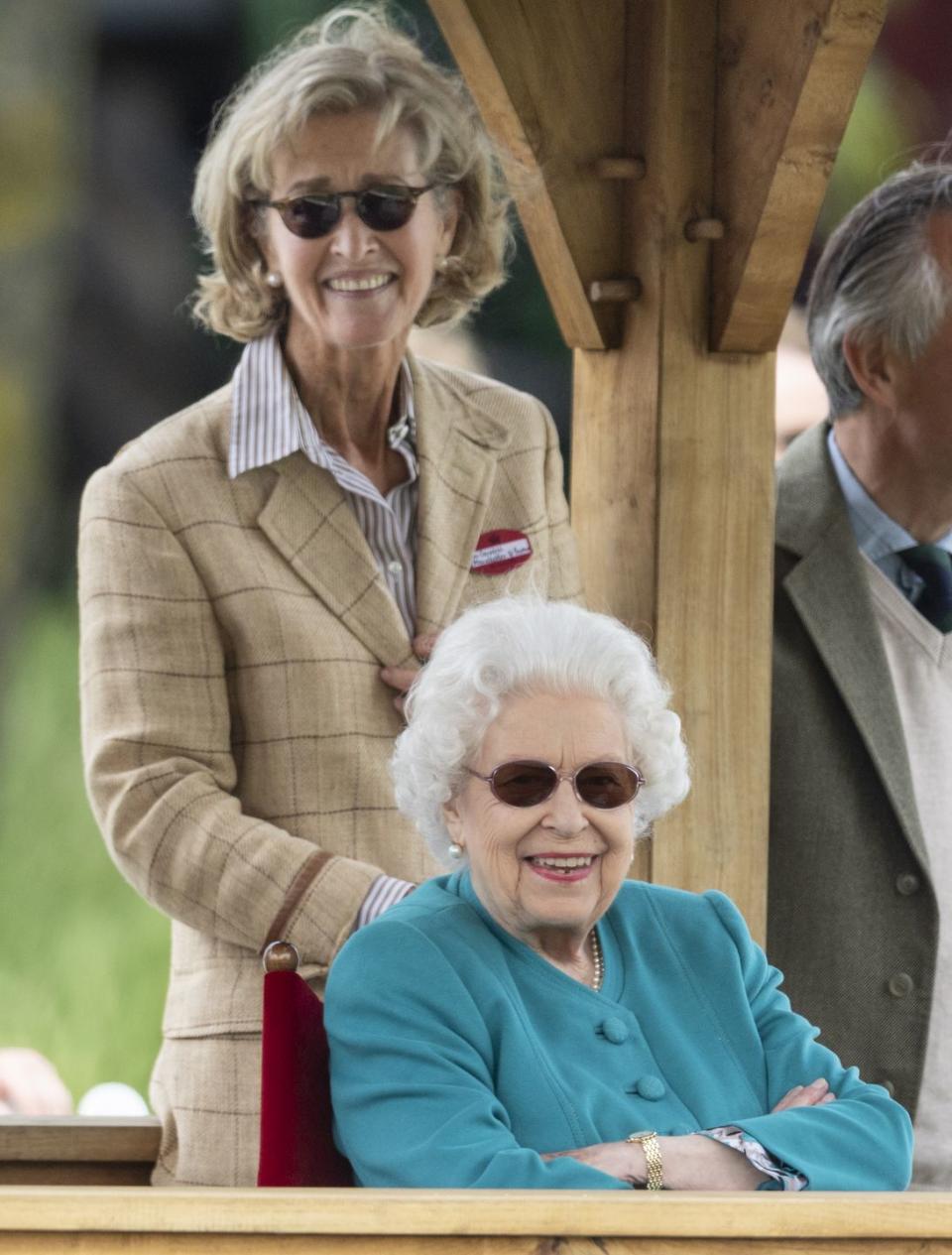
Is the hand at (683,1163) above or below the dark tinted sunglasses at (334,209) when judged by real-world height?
below

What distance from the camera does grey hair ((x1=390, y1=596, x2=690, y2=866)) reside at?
6.92 ft

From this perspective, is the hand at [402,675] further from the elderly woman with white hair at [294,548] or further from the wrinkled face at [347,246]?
the wrinkled face at [347,246]

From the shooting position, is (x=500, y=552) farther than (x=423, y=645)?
Yes

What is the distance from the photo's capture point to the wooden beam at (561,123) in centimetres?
286

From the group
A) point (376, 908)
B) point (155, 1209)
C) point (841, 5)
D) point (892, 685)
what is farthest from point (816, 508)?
point (155, 1209)

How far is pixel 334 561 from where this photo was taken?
2660 millimetres

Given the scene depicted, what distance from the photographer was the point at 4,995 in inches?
308

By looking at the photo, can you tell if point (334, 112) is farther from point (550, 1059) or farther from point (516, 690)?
point (550, 1059)

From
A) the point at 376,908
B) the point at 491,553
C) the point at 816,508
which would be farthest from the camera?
the point at 816,508

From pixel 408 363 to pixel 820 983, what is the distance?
1.01 metres

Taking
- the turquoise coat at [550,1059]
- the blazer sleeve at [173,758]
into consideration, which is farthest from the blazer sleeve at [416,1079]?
the blazer sleeve at [173,758]

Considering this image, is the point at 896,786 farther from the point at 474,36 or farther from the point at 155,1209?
the point at 155,1209

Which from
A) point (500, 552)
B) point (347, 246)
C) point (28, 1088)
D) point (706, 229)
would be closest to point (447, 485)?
point (500, 552)

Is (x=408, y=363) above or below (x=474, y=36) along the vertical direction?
below
